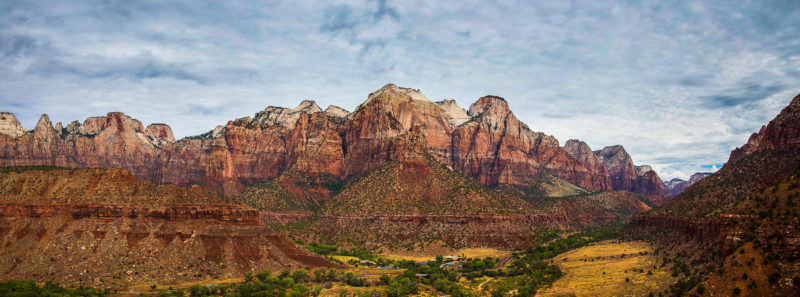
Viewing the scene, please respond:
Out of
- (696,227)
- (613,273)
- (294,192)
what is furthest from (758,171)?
(294,192)

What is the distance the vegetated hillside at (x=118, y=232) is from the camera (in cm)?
7738

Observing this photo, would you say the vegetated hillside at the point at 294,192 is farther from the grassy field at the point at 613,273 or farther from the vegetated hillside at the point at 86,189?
the grassy field at the point at 613,273

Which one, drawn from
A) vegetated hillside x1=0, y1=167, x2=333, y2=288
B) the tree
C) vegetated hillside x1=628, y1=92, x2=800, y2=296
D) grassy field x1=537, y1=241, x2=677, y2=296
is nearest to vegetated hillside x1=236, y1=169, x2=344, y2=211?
vegetated hillside x1=0, y1=167, x2=333, y2=288

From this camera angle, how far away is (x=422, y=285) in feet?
314

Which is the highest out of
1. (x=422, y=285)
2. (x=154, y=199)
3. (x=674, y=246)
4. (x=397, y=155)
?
(x=397, y=155)

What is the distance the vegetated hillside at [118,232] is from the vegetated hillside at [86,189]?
148mm

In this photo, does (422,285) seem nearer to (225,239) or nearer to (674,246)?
(225,239)

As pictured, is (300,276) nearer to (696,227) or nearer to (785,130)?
(696,227)

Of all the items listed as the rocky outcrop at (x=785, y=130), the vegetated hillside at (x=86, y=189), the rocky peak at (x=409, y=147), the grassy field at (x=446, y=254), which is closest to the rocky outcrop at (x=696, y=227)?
the rocky outcrop at (x=785, y=130)

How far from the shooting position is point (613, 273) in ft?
259

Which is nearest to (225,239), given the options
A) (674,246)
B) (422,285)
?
(422,285)

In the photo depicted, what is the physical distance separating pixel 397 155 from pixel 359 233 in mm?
38552

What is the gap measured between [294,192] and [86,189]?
296ft

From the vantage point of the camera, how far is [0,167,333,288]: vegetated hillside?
254 ft
